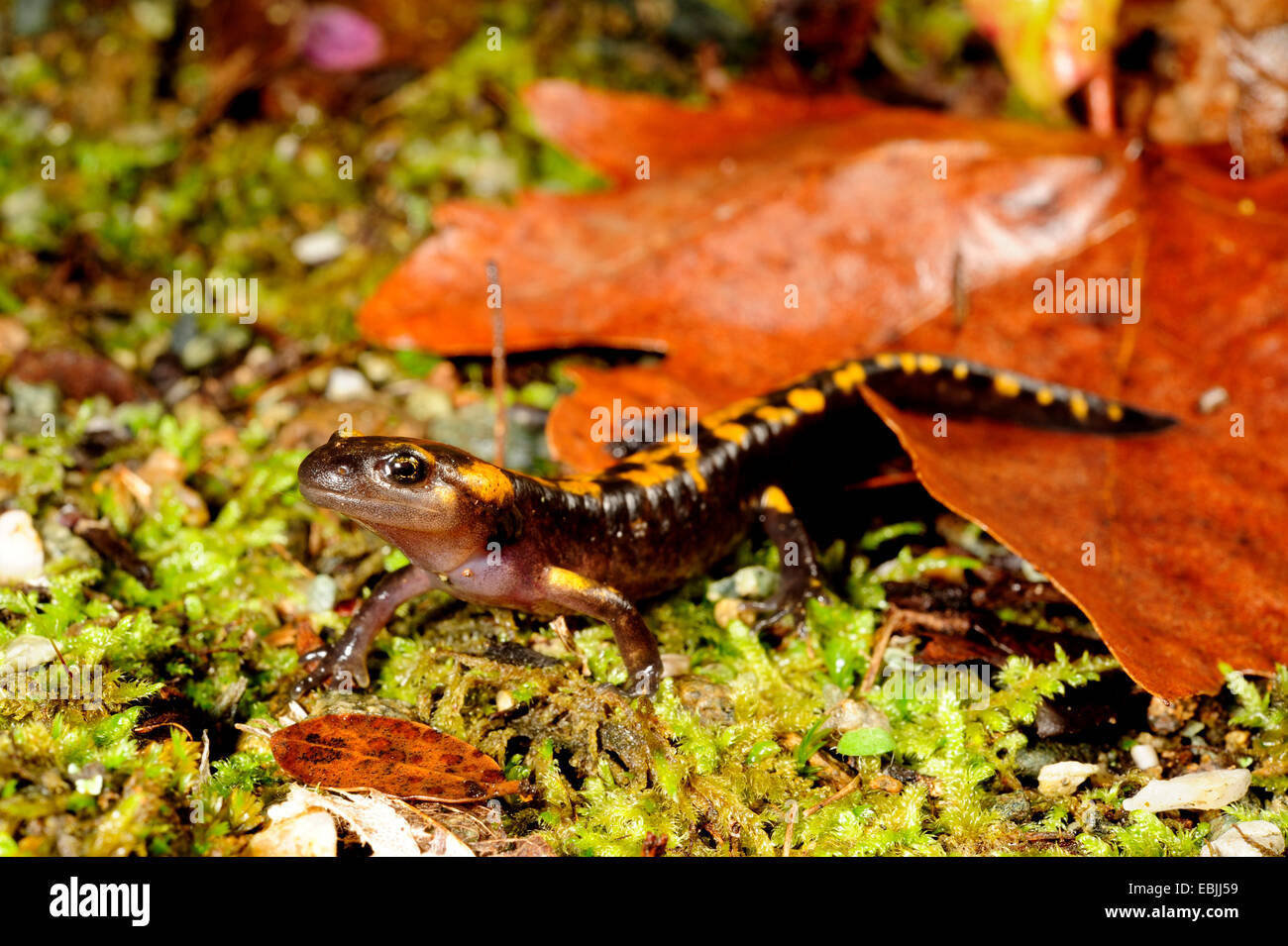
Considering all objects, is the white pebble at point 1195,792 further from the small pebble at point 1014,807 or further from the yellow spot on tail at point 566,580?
the yellow spot on tail at point 566,580

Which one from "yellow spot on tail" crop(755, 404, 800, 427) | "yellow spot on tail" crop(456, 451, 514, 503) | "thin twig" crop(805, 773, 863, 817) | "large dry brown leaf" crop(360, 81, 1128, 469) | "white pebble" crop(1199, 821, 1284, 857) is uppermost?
"large dry brown leaf" crop(360, 81, 1128, 469)

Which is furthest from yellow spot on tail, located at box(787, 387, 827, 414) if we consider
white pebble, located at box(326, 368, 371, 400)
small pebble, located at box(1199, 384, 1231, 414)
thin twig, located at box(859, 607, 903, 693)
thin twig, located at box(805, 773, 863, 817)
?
white pebble, located at box(326, 368, 371, 400)

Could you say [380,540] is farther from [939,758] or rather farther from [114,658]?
[939,758]

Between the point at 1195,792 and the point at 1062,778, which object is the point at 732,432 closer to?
the point at 1062,778

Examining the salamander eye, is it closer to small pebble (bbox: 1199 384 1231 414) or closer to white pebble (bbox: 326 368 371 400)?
white pebble (bbox: 326 368 371 400)

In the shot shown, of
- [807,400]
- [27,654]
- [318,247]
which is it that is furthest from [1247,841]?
[318,247]
